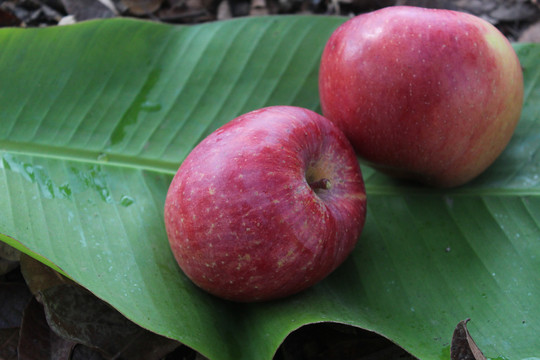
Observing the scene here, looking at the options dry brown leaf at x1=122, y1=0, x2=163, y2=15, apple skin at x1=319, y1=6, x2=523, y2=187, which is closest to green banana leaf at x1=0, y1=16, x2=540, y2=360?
apple skin at x1=319, y1=6, x2=523, y2=187

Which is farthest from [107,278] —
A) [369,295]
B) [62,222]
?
[369,295]

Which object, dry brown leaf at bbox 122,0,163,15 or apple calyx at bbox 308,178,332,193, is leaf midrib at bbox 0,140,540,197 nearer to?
apple calyx at bbox 308,178,332,193

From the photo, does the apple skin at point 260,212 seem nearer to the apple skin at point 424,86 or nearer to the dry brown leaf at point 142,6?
the apple skin at point 424,86

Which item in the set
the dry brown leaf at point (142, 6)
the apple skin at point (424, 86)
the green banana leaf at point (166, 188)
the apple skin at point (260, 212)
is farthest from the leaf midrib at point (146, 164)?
the dry brown leaf at point (142, 6)

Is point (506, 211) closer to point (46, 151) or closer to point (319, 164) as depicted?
point (319, 164)

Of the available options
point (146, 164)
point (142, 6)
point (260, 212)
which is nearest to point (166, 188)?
point (146, 164)

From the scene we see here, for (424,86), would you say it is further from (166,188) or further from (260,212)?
(166,188)
